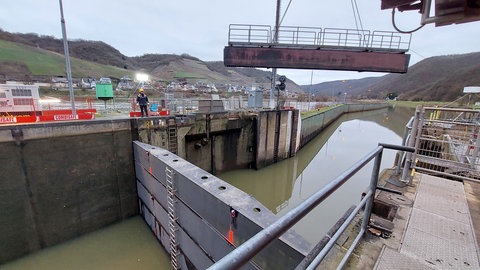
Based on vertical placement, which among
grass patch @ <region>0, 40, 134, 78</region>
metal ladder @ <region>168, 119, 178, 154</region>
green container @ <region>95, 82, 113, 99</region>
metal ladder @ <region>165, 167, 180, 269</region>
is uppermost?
grass patch @ <region>0, 40, 134, 78</region>

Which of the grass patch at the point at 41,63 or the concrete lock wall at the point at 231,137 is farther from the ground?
the grass patch at the point at 41,63

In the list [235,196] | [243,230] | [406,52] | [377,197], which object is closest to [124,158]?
[235,196]

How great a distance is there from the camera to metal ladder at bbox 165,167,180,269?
5.29 metres

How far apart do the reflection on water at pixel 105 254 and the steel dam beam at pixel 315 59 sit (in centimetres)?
895

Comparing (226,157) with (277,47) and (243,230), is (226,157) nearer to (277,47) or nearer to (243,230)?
(277,47)

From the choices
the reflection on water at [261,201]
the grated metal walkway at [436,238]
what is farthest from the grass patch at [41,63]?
the grated metal walkway at [436,238]

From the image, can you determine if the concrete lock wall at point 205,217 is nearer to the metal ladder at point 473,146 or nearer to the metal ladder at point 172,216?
the metal ladder at point 172,216

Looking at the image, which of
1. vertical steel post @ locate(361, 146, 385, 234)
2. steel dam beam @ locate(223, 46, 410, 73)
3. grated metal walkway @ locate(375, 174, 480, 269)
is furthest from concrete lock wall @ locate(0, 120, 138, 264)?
grated metal walkway @ locate(375, 174, 480, 269)

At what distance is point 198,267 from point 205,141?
696cm

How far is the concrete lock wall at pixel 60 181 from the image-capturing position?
5922 millimetres

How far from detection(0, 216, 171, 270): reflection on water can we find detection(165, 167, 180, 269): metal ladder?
2.21 feet

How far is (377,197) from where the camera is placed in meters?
3.33

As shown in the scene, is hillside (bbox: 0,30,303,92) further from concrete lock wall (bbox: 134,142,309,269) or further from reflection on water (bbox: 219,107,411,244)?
concrete lock wall (bbox: 134,142,309,269)

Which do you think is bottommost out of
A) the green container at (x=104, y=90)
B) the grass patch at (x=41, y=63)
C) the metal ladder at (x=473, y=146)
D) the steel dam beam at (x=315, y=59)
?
the metal ladder at (x=473, y=146)
